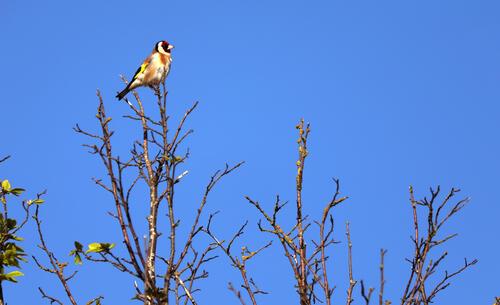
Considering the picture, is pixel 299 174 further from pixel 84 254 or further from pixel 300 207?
pixel 84 254

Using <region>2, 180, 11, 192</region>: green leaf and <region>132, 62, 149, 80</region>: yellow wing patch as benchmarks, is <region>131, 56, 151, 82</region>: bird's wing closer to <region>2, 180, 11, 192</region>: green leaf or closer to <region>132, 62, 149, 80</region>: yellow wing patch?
<region>132, 62, 149, 80</region>: yellow wing patch

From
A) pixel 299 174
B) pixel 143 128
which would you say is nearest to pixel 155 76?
pixel 143 128

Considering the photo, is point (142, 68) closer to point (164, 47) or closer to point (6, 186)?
point (164, 47)

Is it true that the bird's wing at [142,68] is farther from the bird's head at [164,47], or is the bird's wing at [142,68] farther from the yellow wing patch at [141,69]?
the bird's head at [164,47]

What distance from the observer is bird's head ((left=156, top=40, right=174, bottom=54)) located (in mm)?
13522

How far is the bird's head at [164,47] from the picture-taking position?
1352cm

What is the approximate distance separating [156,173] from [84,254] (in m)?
0.70

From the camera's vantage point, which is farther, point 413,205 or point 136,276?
point 413,205

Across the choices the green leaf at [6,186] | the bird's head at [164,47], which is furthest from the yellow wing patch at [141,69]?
the green leaf at [6,186]

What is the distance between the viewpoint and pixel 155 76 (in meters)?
12.6

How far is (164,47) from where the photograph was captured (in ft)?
45.3

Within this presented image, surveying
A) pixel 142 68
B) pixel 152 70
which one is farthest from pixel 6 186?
pixel 142 68

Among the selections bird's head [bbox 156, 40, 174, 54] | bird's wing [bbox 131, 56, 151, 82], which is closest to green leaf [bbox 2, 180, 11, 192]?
bird's wing [bbox 131, 56, 151, 82]

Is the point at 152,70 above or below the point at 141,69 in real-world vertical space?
below
